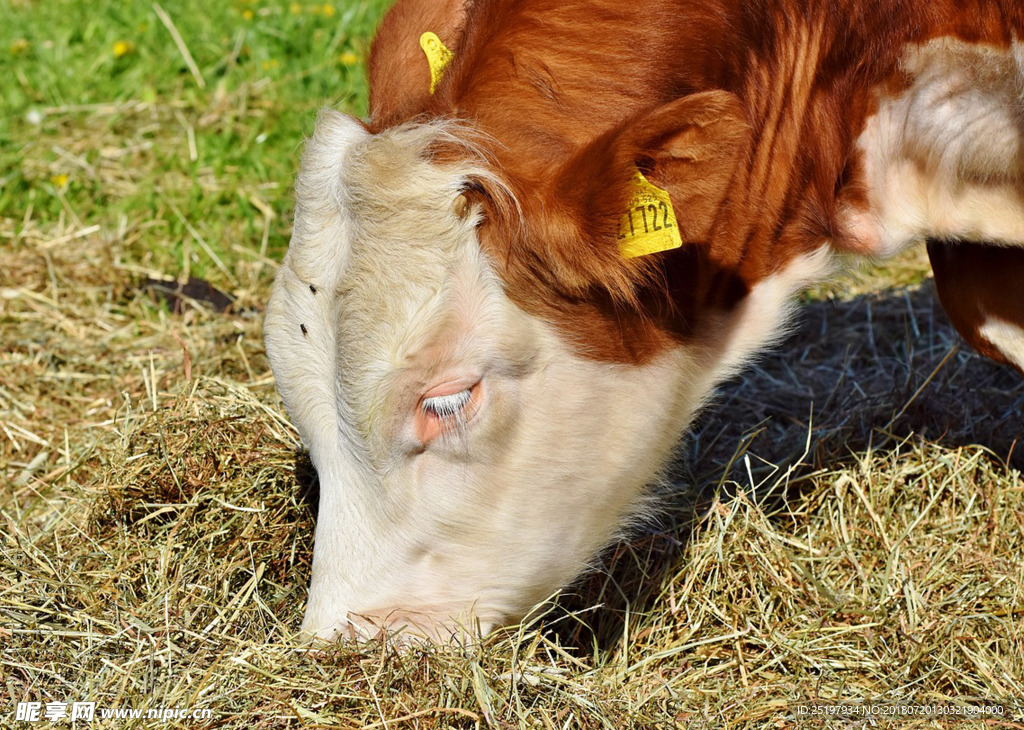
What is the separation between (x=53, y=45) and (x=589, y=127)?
5361 mm

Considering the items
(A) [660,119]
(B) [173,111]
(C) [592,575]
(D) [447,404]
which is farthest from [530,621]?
(B) [173,111]

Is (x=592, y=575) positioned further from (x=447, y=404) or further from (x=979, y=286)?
(x=979, y=286)

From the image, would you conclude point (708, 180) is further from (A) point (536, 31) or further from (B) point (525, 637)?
(B) point (525, 637)

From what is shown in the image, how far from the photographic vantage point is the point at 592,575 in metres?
3.38

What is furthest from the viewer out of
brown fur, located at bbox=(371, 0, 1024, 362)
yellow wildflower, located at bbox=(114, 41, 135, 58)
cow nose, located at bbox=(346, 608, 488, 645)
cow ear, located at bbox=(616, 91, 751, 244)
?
yellow wildflower, located at bbox=(114, 41, 135, 58)

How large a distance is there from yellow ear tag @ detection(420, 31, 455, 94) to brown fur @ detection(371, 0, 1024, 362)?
6 centimetres

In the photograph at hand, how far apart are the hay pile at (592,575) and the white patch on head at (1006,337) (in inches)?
20.0

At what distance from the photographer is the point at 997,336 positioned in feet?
10.9

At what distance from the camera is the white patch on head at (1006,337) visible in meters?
3.29

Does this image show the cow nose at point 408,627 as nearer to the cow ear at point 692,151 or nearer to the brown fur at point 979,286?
the cow ear at point 692,151

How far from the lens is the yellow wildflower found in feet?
21.7

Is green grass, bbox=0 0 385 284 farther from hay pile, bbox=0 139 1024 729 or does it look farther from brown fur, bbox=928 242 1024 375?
brown fur, bbox=928 242 1024 375

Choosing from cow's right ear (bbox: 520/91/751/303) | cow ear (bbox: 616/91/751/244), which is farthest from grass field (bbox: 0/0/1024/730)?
cow's right ear (bbox: 520/91/751/303)

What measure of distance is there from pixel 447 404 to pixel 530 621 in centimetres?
70
